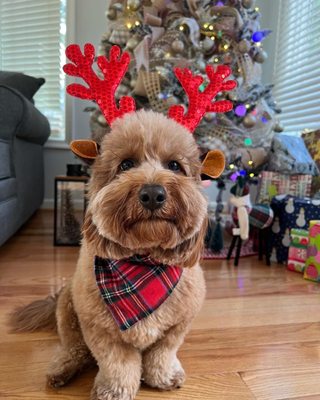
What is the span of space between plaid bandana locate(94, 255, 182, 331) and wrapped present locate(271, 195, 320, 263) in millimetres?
1066

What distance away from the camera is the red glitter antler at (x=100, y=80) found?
0.75 metres

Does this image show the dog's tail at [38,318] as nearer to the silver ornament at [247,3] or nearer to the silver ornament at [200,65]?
the silver ornament at [200,65]

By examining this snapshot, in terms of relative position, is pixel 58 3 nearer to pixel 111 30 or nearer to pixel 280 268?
pixel 111 30

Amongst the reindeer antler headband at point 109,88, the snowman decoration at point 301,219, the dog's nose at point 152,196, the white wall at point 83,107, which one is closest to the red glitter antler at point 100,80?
the reindeer antler headband at point 109,88

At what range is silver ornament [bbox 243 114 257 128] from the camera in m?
1.85

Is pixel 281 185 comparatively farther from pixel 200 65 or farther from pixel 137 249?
pixel 137 249

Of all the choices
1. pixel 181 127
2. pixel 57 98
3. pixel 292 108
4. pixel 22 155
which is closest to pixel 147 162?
pixel 181 127

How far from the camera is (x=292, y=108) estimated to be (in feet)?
8.35

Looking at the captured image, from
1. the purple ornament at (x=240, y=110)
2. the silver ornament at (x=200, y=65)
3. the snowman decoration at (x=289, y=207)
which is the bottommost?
the snowman decoration at (x=289, y=207)

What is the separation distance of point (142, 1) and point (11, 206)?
1.42 m

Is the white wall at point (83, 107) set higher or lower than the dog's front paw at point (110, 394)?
higher

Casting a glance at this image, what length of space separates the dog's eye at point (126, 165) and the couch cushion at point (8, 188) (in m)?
0.96

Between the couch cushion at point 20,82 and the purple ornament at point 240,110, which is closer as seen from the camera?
the purple ornament at point 240,110

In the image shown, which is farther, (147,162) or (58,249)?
(58,249)
